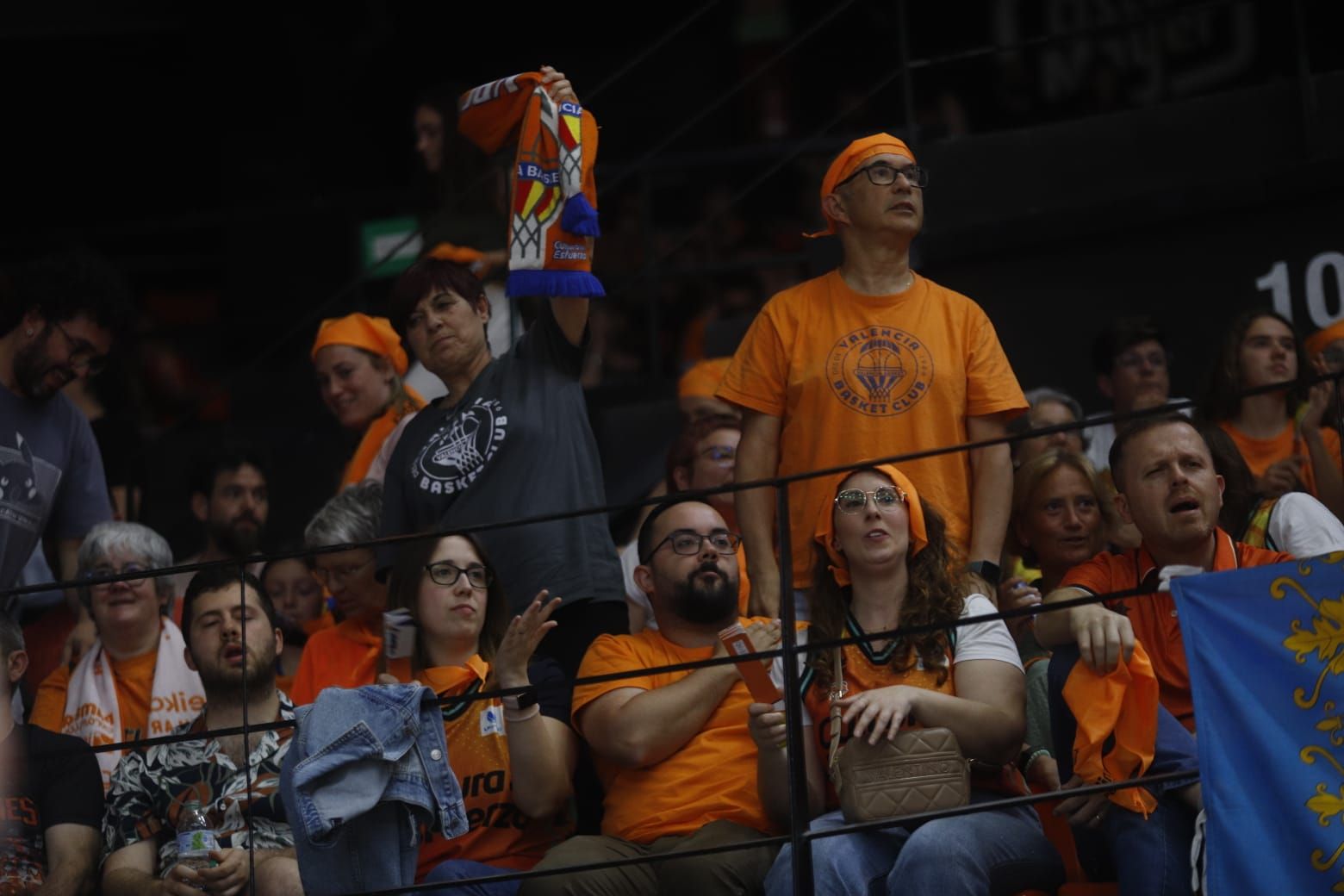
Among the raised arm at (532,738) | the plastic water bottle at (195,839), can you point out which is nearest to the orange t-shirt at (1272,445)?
the raised arm at (532,738)

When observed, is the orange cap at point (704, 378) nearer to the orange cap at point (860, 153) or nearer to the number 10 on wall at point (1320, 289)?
the orange cap at point (860, 153)

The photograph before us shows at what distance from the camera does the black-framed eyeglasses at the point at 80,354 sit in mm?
7227

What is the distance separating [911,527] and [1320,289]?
10.3ft

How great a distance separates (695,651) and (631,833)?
1.80 ft

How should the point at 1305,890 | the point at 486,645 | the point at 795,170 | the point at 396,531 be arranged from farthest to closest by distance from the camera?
the point at 795,170, the point at 396,531, the point at 486,645, the point at 1305,890

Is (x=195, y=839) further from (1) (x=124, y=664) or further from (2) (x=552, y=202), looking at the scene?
(2) (x=552, y=202)

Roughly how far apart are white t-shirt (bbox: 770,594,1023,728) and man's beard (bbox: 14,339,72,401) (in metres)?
2.86

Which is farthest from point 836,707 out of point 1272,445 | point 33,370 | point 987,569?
point 33,370

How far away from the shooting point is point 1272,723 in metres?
5.06

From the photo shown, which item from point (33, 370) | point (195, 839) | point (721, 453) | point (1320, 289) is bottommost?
point (195, 839)

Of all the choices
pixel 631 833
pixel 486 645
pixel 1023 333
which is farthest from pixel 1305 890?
pixel 1023 333

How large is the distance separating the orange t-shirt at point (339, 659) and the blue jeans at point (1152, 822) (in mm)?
2200

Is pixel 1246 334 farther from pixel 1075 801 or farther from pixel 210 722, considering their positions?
pixel 210 722

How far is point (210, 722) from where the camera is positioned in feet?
21.2
